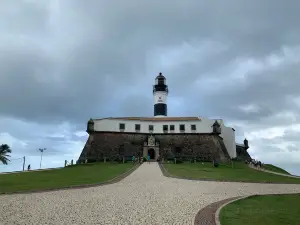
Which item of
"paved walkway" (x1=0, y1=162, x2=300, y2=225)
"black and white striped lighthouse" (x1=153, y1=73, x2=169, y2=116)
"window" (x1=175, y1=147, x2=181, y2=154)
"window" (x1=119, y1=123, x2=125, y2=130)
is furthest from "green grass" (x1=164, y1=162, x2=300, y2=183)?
"black and white striped lighthouse" (x1=153, y1=73, x2=169, y2=116)

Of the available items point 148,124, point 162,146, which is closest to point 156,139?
point 162,146

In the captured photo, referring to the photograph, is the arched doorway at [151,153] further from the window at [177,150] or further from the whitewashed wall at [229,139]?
the whitewashed wall at [229,139]

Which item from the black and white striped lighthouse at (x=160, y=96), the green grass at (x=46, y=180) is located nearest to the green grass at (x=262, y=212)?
the green grass at (x=46, y=180)

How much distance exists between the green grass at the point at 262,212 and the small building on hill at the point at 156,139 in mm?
31433

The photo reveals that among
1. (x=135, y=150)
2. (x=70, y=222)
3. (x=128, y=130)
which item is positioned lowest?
(x=70, y=222)

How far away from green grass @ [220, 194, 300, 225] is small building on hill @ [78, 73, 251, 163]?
3143 centimetres

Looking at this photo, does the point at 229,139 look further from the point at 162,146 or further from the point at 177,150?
the point at 162,146

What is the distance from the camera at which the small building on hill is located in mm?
45438

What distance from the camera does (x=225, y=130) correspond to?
51000mm

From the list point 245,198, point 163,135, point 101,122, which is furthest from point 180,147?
point 245,198

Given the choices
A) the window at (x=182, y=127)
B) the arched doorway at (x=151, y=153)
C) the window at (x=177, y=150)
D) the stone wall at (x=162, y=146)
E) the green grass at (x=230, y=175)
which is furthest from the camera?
the window at (x=182, y=127)

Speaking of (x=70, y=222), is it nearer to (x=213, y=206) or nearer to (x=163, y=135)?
(x=213, y=206)

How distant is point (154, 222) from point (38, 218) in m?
3.67

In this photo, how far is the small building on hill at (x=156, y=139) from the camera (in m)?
45.4
